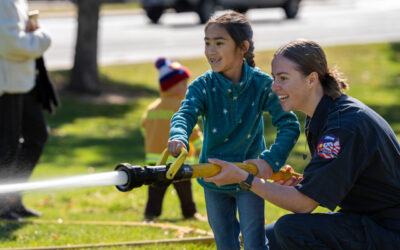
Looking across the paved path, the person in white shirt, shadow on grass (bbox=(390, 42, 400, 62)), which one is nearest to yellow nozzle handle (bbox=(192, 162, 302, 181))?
the person in white shirt

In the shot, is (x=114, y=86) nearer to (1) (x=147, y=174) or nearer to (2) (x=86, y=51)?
(2) (x=86, y=51)

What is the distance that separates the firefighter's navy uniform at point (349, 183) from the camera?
3.65m

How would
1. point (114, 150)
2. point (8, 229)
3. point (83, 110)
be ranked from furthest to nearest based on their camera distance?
1. point (83, 110)
2. point (114, 150)
3. point (8, 229)

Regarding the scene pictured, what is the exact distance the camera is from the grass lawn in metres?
6.04

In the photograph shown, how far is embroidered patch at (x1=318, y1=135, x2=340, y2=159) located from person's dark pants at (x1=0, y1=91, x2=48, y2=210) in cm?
375

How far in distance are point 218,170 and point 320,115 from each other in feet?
2.08

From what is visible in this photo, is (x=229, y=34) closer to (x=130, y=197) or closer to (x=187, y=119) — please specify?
(x=187, y=119)

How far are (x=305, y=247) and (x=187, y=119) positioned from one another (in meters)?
0.99

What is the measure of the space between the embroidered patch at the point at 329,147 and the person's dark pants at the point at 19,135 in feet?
12.3

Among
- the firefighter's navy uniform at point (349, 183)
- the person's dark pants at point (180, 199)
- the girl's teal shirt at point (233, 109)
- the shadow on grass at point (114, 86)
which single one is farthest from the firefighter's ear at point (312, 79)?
the shadow on grass at point (114, 86)

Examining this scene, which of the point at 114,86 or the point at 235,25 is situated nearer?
the point at 235,25

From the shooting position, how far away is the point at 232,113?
429 centimetres

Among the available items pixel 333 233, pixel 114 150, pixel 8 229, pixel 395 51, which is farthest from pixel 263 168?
pixel 395 51

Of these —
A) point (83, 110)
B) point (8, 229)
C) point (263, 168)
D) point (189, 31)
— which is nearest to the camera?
point (263, 168)
